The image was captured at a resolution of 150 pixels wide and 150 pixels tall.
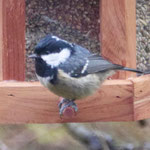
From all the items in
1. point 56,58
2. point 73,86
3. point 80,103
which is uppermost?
point 56,58

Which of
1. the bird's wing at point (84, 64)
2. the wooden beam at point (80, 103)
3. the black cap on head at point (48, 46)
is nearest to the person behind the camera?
the black cap on head at point (48, 46)

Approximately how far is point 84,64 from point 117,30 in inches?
14.3

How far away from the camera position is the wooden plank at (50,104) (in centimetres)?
272

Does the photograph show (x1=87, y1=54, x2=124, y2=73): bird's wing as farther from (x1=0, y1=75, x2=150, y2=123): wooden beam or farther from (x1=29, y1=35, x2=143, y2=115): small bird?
(x1=0, y1=75, x2=150, y2=123): wooden beam

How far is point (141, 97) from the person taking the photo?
2.76 m

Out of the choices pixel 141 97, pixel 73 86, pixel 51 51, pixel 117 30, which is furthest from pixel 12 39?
pixel 141 97

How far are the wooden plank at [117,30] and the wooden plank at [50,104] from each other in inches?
7.3

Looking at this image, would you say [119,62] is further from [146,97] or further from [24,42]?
[24,42]

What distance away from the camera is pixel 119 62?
2.85m

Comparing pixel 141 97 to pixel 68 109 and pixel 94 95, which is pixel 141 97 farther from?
pixel 68 109

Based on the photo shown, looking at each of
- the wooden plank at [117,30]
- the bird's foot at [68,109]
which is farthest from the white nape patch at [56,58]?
the wooden plank at [117,30]

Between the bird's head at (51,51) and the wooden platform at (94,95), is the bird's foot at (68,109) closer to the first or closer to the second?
the wooden platform at (94,95)

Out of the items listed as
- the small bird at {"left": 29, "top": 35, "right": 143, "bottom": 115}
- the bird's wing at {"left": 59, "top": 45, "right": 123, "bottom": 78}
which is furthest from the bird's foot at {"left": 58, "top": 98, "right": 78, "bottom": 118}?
the bird's wing at {"left": 59, "top": 45, "right": 123, "bottom": 78}

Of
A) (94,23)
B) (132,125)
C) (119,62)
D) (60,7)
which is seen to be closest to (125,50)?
(119,62)
